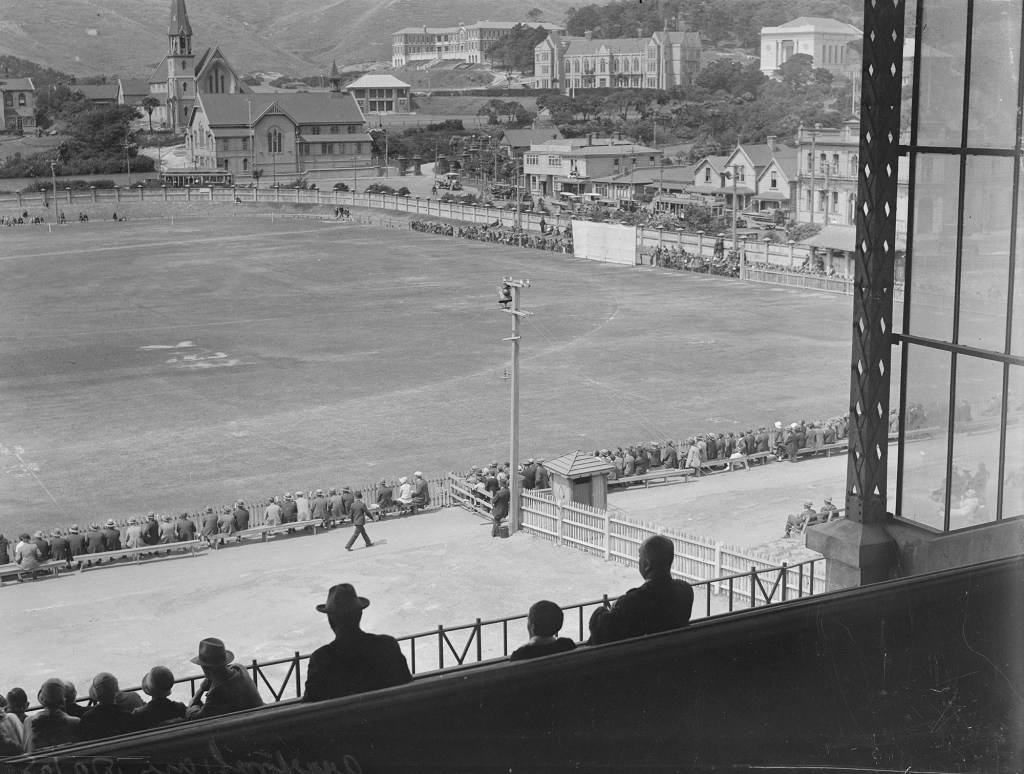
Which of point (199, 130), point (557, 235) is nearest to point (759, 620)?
point (557, 235)

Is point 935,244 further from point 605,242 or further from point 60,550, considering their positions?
point 605,242

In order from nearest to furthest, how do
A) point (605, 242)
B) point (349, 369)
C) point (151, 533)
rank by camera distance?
point (151, 533) → point (349, 369) → point (605, 242)

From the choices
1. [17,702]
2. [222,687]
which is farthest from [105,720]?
[17,702]

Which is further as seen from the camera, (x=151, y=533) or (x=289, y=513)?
(x=289, y=513)

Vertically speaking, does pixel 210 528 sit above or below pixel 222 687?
below

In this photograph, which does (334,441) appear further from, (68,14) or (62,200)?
(68,14)

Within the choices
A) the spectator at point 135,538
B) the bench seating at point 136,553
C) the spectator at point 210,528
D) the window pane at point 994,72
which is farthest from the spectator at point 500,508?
the window pane at point 994,72

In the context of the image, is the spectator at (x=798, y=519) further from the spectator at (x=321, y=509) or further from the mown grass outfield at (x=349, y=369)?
the mown grass outfield at (x=349, y=369)
